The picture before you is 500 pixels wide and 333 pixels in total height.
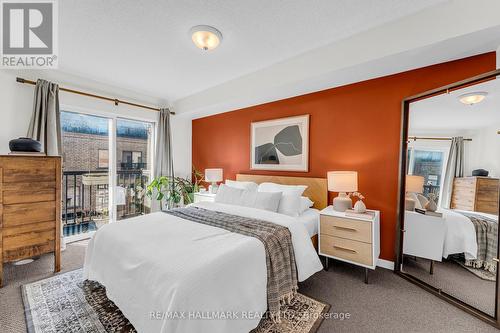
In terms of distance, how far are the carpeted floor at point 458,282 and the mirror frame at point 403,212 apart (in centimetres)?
4

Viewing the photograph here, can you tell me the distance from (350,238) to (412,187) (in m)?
0.89

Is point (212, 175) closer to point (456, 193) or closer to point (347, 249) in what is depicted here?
Answer: point (347, 249)

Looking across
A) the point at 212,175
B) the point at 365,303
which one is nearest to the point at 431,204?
the point at 365,303

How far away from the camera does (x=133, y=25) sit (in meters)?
2.15

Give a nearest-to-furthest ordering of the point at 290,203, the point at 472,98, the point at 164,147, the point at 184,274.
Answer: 1. the point at 184,274
2. the point at 472,98
3. the point at 290,203
4. the point at 164,147

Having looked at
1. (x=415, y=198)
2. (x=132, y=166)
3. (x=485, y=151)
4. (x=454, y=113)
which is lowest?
(x=415, y=198)

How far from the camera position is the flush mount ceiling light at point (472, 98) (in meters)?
1.92

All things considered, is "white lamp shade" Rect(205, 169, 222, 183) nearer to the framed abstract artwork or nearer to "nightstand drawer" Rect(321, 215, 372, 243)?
the framed abstract artwork

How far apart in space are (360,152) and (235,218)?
72.2 inches

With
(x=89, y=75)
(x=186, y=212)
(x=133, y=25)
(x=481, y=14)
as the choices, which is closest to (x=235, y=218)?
(x=186, y=212)

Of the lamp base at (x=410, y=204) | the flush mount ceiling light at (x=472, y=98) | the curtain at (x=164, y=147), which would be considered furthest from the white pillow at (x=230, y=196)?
the flush mount ceiling light at (x=472, y=98)

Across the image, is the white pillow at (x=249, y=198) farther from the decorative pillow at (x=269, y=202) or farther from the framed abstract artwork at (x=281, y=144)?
the framed abstract artwork at (x=281, y=144)

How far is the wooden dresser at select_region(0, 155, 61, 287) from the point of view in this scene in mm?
2264

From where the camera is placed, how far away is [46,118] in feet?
9.91
